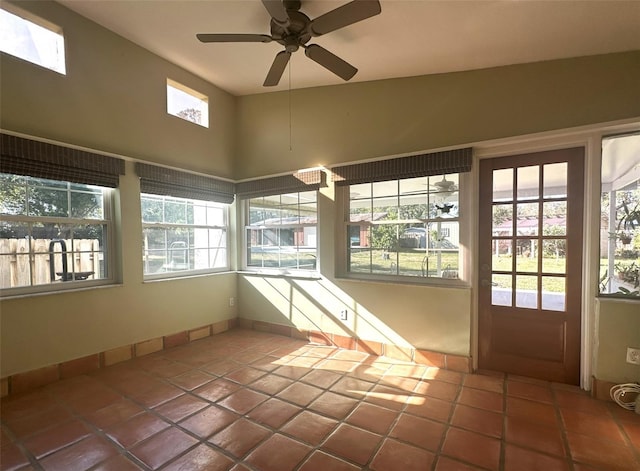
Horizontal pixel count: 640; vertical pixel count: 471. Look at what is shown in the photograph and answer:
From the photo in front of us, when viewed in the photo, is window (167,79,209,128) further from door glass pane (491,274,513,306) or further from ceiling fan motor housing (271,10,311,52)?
door glass pane (491,274,513,306)

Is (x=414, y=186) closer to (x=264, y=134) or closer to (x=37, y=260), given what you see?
(x=264, y=134)

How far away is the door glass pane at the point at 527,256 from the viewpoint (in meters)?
2.71

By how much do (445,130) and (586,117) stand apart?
1059 mm

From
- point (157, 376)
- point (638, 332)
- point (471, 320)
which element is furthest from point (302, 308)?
point (638, 332)

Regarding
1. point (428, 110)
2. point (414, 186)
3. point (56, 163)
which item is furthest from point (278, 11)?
point (56, 163)

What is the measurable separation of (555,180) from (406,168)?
128cm

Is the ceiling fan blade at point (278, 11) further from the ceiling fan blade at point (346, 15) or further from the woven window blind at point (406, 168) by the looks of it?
the woven window blind at point (406, 168)

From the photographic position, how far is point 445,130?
2941 millimetres

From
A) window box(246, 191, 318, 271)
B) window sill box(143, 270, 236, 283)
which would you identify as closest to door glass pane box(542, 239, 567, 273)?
window box(246, 191, 318, 271)

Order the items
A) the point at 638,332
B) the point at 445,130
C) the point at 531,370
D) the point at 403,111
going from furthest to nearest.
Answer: the point at 403,111 < the point at 445,130 < the point at 531,370 < the point at 638,332

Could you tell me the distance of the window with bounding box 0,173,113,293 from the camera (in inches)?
97.7

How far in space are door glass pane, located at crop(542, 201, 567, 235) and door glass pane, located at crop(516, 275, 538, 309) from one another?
0.44m

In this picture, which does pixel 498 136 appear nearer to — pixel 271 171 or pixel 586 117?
pixel 586 117

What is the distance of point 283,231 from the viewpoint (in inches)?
161
